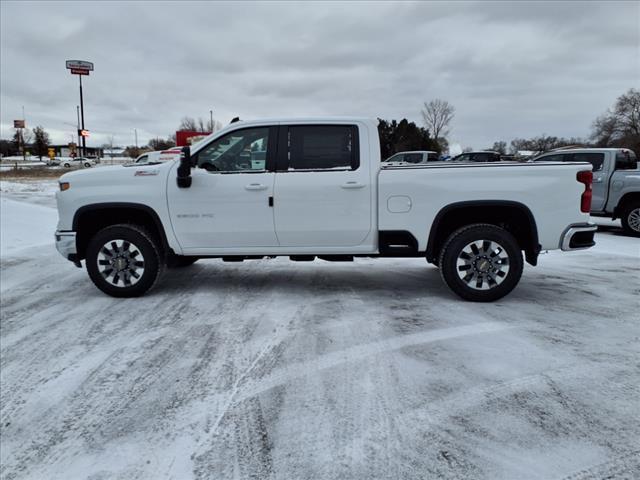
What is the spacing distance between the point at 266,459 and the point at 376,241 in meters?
3.11

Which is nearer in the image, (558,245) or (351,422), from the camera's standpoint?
(351,422)

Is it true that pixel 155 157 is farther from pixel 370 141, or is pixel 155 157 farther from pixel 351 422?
pixel 351 422

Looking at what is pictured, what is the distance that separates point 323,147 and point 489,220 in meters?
2.07

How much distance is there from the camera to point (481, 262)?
16.6 ft

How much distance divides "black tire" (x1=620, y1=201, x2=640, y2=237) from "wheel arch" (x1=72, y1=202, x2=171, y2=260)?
9.86m

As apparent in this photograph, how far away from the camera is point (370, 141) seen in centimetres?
527

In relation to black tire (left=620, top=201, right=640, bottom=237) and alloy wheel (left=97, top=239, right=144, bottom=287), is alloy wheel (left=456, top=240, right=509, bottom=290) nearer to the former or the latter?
alloy wheel (left=97, top=239, right=144, bottom=287)

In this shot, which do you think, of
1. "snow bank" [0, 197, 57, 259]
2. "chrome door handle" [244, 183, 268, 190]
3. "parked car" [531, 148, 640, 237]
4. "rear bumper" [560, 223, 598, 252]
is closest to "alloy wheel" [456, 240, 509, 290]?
"rear bumper" [560, 223, 598, 252]

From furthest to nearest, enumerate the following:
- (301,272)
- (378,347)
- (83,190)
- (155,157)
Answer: (155,157)
(301,272)
(83,190)
(378,347)

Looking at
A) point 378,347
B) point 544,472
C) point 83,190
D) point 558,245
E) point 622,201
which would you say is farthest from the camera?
point 622,201

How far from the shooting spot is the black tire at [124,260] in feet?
17.5

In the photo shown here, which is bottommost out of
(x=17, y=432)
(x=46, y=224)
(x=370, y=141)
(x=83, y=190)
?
(x=17, y=432)

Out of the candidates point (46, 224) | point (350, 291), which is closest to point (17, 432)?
point (350, 291)

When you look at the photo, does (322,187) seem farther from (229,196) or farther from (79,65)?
(79,65)
